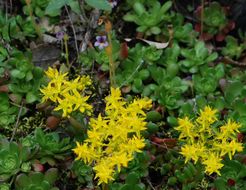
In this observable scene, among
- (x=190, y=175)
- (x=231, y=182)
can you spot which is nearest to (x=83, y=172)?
(x=190, y=175)

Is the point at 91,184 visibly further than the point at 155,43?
No

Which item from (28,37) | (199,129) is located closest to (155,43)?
(28,37)

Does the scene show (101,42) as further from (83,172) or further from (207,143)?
(207,143)

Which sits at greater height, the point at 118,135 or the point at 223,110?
the point at 118,135

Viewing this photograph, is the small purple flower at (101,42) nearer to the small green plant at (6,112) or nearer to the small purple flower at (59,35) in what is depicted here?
the small purple flower at (59,35)

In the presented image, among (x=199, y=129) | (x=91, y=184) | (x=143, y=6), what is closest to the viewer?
(x=199, y=129)

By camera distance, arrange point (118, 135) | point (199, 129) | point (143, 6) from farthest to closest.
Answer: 1. point (143, 6)
2. point (199, 129)
3. point (118, 135)

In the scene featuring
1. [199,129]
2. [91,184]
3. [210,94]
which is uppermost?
[199,129]

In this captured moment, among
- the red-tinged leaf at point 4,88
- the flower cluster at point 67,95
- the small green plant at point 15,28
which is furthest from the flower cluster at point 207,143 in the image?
the small green plant at point 15,28

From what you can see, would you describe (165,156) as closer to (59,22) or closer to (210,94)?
(210,94)
